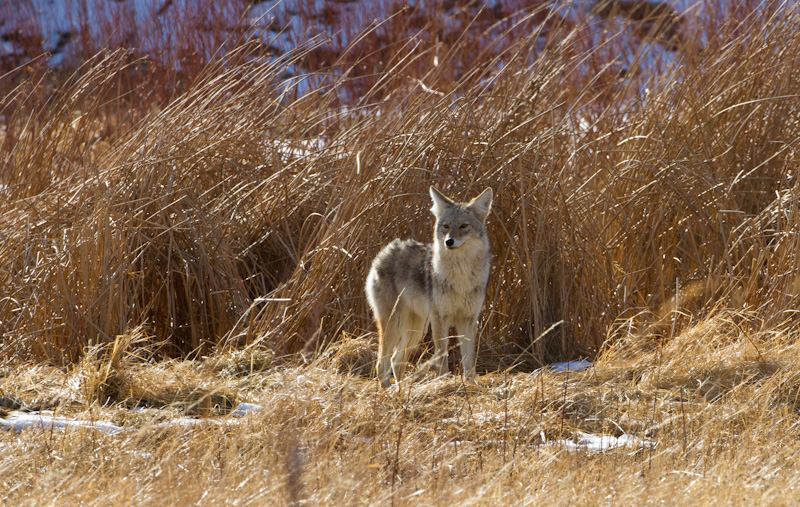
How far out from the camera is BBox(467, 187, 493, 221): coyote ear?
558 cm

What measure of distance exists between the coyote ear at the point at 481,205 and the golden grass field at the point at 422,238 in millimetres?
544

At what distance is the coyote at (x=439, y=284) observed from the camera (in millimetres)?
5453

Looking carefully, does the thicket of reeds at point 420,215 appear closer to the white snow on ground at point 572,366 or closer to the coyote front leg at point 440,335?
the white snow on ground at point 572,366

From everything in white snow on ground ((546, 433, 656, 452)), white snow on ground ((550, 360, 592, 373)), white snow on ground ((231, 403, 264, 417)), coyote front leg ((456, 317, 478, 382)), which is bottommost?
white snow on ground ((550, 360, 592, 373))

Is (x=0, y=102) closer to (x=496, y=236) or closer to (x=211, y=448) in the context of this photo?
(x=496, y=236)

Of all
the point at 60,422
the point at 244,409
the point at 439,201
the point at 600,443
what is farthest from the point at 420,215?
the point at 60,422

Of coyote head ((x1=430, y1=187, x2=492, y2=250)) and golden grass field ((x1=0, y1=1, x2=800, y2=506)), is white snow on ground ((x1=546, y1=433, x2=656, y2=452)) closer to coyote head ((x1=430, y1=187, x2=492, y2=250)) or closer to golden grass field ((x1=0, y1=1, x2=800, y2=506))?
golden grass field ((x1=0, y1=1, x2=800, y2=506))

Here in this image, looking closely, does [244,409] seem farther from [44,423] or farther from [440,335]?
[440,335]

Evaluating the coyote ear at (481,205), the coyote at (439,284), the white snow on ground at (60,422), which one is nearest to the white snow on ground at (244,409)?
the white snow on ground at (60,422)

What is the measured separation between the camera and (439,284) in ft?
18.0

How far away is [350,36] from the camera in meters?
14.3

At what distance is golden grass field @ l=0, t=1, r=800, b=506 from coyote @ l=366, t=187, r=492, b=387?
0.35m

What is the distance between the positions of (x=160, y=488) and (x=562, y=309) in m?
3.79

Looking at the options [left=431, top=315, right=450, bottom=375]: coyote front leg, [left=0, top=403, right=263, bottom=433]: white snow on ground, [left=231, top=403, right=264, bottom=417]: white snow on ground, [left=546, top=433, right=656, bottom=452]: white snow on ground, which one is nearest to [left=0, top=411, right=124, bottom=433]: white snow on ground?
[left=0, top=403, right=263, bottom=433]: white snow on ground
